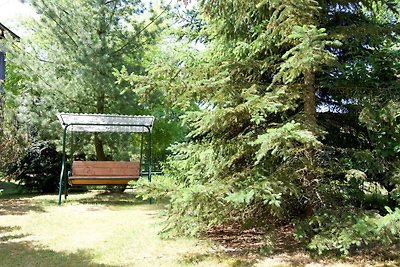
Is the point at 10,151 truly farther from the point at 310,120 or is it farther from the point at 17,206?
the point at 310,120

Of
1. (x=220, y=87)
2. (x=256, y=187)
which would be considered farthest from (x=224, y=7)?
(x=256, y=187)

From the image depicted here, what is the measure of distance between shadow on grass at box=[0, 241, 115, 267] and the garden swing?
3757 millimetres

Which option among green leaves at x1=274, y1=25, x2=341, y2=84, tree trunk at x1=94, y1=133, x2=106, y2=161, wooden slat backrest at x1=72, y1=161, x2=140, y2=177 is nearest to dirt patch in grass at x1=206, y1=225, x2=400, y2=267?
green leaves at x1=274, y1=25, x2=341, y2=84

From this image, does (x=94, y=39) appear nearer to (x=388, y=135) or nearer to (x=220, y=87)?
(x=220, y=87)

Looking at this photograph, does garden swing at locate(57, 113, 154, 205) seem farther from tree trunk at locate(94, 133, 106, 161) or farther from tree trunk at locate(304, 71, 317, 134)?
tree trunk at locate(304, 71, 317, 134)

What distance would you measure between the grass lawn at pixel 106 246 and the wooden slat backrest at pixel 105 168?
1766mm

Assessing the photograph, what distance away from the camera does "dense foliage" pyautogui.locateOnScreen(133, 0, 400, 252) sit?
3.85m

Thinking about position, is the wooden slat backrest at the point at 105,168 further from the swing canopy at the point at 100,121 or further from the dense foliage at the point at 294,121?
the dense foliage at the point at 294,121

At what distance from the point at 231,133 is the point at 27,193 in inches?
320

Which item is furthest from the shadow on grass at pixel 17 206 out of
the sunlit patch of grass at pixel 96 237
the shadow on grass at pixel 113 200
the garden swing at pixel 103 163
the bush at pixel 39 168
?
the bush at pixel 39 168

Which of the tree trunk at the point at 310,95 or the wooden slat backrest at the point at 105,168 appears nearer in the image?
the tree trunk at the point at 310,95

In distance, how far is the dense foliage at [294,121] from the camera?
3.85 metres

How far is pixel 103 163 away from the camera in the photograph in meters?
9.12

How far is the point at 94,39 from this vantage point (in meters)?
9.27
